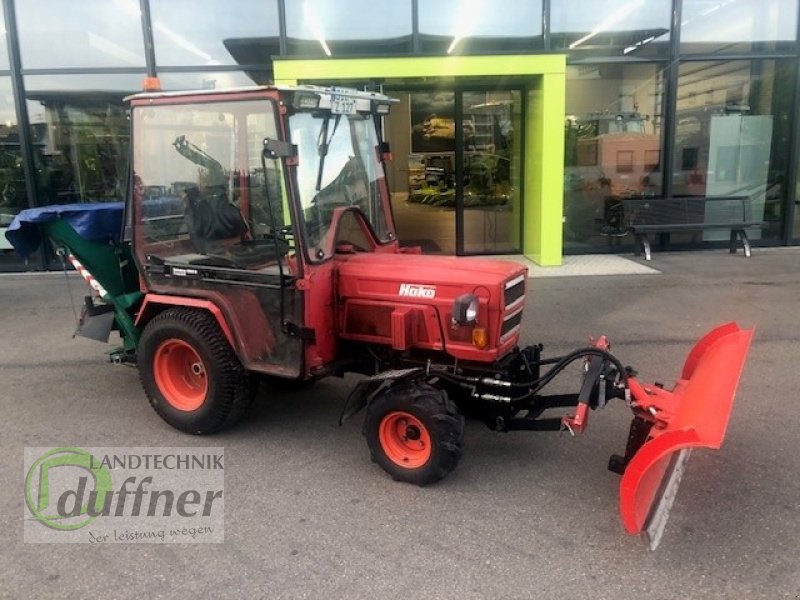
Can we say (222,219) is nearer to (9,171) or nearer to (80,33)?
(80,33)

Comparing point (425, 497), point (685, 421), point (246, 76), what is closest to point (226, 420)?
point (425, 497)

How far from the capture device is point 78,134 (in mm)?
9891

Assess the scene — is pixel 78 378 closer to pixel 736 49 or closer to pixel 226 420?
pixel 226 420

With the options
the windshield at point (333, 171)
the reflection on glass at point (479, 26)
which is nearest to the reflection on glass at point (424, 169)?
the reflection on glass at point (479, 26)

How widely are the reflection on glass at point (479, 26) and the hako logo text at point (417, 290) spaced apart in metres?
6.63

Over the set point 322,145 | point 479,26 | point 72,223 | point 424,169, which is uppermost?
point 479,26

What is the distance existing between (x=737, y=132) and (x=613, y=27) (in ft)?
8.68

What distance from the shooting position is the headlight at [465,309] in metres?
3.47

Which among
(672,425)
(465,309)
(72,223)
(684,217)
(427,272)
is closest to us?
(672,425)

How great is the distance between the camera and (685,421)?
9.92ft

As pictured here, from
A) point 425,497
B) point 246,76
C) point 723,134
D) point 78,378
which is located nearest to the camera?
point 425,497

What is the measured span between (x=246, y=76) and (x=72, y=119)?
2667 millimetres

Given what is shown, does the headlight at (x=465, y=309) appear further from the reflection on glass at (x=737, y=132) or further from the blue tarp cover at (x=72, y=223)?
the reflection on glass at (x=737, y=132)

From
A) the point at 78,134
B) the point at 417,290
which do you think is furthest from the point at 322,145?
the point at 78,134
